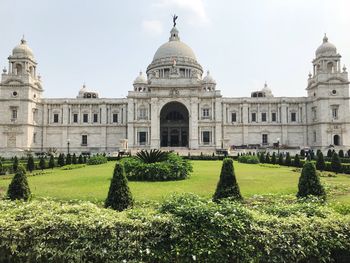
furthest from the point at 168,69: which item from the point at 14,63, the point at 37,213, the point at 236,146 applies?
the point at 37,213

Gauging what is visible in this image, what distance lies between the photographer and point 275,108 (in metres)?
57.9

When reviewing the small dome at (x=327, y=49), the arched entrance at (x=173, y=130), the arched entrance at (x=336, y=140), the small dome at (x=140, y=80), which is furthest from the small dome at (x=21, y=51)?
the arched entrance at (x=336, y=140)

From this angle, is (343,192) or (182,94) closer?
(343,192)

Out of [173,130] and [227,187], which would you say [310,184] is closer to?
[227,187]

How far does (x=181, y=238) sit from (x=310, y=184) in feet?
20.2

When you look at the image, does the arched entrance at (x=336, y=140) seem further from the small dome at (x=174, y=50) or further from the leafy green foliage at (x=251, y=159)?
the small dome at (x=174, y=50)

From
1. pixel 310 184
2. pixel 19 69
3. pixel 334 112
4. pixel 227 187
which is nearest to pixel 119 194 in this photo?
pixel 227 187

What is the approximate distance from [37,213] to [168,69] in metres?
58.8

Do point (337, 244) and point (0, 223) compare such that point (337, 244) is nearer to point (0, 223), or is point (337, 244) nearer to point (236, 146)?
point (0, 223)

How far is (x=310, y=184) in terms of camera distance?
10.7 meters

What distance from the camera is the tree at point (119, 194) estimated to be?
9258mm

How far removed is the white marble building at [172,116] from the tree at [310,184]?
40968 mm

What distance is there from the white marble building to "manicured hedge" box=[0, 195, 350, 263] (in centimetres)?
4370

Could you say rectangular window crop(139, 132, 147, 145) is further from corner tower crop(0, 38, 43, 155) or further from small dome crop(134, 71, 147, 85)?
corner tower crop(0, 38, 43, 155)
